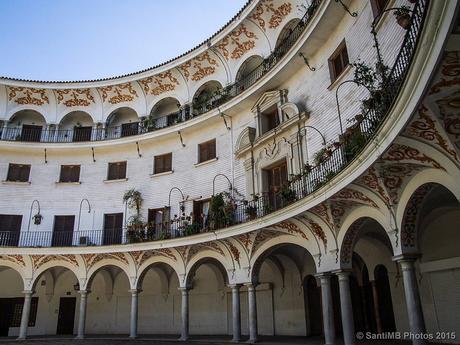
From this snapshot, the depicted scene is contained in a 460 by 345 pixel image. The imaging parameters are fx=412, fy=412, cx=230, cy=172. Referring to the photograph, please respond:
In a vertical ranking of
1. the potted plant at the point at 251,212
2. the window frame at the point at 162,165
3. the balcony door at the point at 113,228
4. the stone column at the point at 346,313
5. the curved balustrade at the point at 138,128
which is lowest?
the stone column at the point at 346,313

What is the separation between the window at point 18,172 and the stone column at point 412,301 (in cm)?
2041

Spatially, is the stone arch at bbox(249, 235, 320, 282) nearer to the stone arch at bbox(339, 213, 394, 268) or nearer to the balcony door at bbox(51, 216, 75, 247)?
the stone arch at bbox(339, 213, 394, 268)

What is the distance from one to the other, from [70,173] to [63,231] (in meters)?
3.40

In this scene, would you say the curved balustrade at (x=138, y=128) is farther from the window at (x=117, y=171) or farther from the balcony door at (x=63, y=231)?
the balcony door at (x=63, y=231)

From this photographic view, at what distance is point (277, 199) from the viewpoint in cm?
1603

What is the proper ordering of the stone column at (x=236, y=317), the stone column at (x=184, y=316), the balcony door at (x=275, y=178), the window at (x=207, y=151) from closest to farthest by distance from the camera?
the balcony door at (x=275, y=178), the stone column at (x=236, y=317), the stone column at (x=184, y=316), the window at (x=207, y=151)

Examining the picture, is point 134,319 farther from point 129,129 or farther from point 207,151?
point 129,129

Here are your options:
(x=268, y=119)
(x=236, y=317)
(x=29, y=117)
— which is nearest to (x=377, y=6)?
(x=268, y=119)

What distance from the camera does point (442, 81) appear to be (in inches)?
227

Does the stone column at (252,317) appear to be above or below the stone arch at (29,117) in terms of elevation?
below

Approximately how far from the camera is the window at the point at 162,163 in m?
22.0

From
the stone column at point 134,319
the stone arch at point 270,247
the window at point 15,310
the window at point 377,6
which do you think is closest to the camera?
the window at point 377,6

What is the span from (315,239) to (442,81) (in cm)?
868

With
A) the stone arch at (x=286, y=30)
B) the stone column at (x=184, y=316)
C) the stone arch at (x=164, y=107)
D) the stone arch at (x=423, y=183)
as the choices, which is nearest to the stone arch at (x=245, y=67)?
the stone arch at (x=286, y=30)
